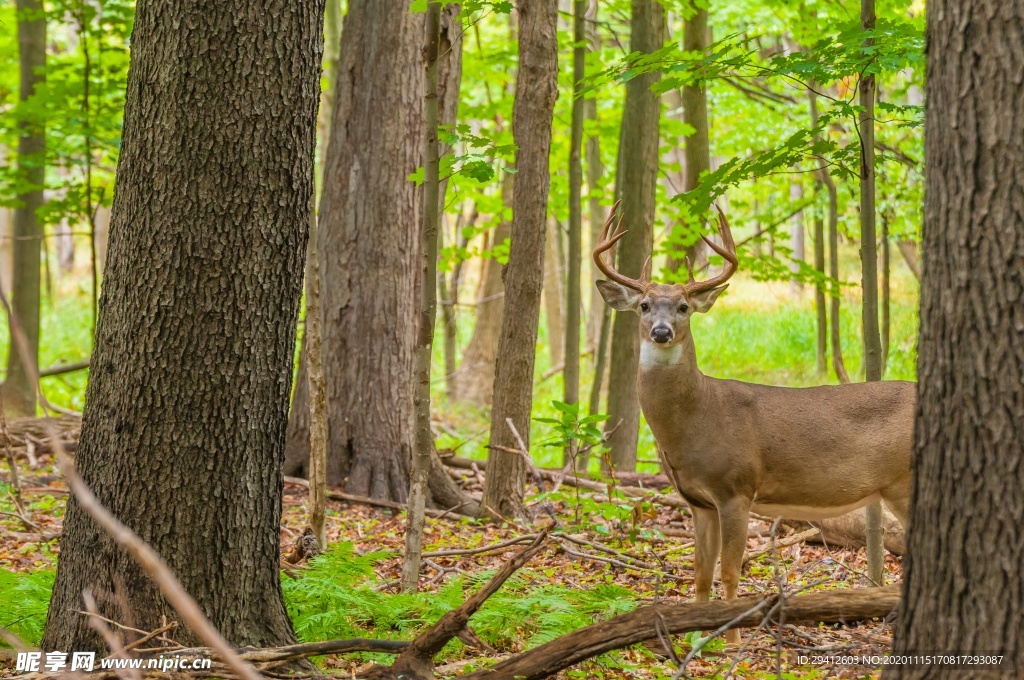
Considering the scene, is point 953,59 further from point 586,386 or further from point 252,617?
point 586,386

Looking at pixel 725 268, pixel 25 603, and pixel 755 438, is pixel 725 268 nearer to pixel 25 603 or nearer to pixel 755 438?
pixel 755 438

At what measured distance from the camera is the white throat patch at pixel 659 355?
6.08 meters

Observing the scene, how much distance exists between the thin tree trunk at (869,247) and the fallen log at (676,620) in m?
2.42

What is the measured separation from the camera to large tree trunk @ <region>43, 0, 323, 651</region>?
12.9 feet

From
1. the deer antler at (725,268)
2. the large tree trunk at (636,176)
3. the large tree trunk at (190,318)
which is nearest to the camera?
the large tree trunk at (190,318)

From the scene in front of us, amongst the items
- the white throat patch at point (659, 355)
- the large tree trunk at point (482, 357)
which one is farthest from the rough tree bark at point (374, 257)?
the large tree trunk at point (482, 357)

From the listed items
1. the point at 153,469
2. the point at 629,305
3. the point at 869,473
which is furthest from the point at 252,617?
the point at 869,473

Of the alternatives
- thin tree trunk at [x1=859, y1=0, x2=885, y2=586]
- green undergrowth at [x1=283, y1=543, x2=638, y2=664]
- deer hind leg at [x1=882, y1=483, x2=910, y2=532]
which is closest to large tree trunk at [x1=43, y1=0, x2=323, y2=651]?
green undergrowth at [x1=283, y1=543, x2=638, y2=664]

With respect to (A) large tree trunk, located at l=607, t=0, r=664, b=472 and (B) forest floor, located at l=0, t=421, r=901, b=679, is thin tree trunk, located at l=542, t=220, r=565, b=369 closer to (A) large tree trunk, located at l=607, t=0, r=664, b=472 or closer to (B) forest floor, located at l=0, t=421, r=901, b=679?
(A) large tree trunk, located at l=607, t=0, r=664, b=472

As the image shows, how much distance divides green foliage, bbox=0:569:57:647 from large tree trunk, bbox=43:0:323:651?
299mm

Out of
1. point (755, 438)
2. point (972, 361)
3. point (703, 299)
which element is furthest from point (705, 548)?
point (972, 361)

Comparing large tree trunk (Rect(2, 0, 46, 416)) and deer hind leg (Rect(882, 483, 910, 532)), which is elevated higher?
large tree trunk (Rect(2, 0, 46, 416))

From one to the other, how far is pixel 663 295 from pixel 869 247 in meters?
1.23

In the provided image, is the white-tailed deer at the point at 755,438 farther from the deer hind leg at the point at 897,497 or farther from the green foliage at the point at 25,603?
the green foliage at the point at 25,603
